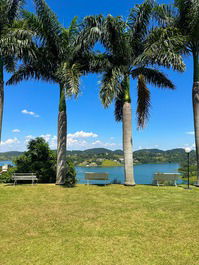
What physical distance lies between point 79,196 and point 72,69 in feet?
19.8

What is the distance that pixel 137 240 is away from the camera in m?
3.55

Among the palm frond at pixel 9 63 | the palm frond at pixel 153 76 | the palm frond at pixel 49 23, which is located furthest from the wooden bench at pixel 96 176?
the palm frond at pixel 9 63

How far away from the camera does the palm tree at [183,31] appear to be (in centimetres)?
877

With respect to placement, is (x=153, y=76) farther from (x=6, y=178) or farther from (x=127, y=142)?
(x=6, y=178)

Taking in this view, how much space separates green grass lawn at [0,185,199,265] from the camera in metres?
2.97

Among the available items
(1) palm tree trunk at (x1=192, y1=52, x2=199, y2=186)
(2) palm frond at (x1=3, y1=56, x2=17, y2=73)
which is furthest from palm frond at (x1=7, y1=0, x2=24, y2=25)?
(1) palm tree trunk at (x1=192, y1=52, x2=199, y2=186)

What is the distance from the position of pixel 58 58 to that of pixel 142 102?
5.20 m

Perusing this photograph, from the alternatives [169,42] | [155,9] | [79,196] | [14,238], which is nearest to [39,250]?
[14,238]

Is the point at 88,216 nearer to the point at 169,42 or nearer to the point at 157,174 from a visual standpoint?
the point at 157,174

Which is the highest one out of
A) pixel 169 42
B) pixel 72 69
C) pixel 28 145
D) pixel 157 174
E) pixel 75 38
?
pixel 75 38

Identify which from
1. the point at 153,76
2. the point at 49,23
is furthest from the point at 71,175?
the point at 49,23

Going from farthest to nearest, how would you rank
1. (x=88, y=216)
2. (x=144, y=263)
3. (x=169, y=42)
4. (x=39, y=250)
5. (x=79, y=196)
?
1. (x=169, y=42)
2. (x=79, y=196)
3. (x=88, y=216)
4. (x=39, y=250)
5. (x=144, y=263)

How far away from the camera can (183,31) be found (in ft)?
30.7

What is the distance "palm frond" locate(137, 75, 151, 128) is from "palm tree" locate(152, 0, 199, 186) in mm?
1705
